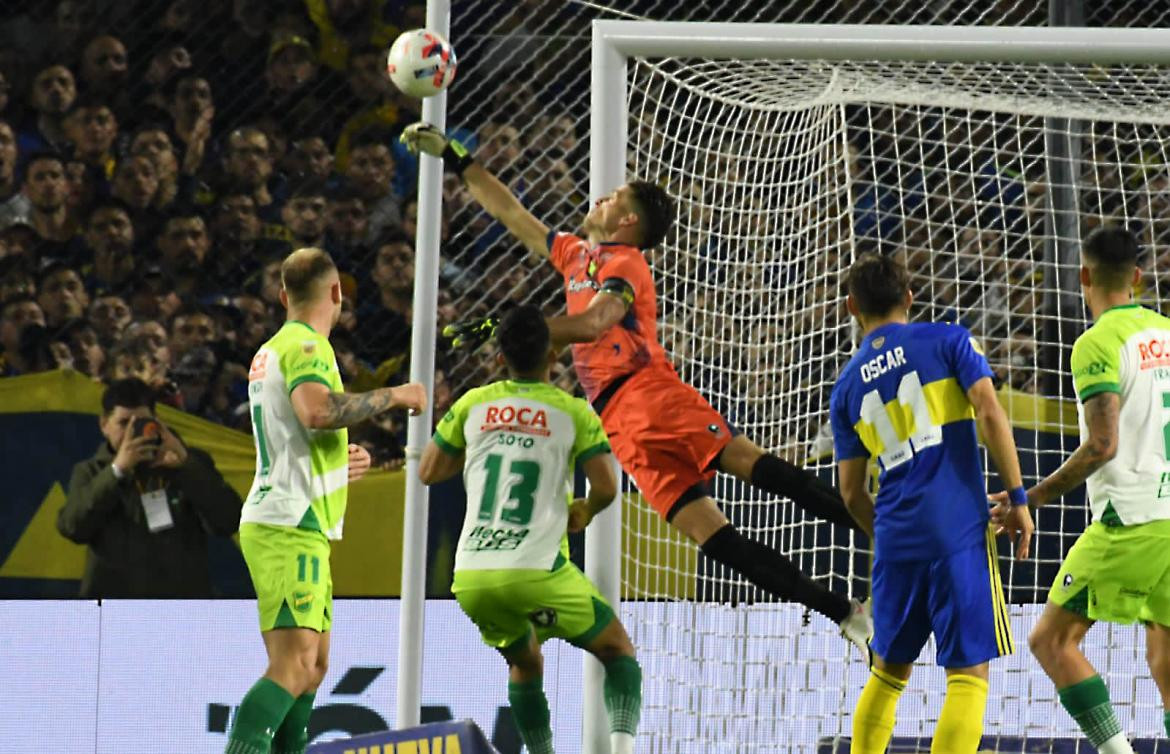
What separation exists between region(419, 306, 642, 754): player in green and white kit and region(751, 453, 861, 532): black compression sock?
0.62 meters

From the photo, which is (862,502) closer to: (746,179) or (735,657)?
(735,657)

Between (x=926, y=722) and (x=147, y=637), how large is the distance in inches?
131

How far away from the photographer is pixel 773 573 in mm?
5406

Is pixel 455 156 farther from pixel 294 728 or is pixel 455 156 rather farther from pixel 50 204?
pixel 50 204

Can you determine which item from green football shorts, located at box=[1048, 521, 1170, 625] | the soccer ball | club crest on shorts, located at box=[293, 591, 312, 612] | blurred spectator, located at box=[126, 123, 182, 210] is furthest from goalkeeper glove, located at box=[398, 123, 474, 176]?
blurred spectator, located at box=[126, 123, 182, 210]

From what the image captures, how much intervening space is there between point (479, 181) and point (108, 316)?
3099mm

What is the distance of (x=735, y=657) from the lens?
20.3 feet

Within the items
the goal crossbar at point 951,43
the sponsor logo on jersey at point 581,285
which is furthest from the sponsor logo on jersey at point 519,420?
the goal crossbar at point 951,43

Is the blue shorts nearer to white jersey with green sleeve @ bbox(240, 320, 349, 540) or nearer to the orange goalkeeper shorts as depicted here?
the orange goalkeeper shorts

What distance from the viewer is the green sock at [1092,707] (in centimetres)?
490

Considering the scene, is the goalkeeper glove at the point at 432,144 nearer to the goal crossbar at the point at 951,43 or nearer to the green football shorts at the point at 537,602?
the goal crossbar at the point at 951,43

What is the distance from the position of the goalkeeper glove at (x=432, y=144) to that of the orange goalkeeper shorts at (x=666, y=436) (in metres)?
1.02

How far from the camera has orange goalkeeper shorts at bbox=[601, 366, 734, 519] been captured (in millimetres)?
5547

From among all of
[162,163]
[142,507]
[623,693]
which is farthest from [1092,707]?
[162,163]
